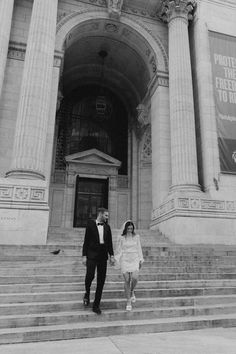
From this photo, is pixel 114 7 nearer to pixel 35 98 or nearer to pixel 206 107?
pixel 206 107

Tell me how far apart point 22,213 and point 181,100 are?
8.71 metres

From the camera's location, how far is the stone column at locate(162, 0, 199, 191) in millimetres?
12898

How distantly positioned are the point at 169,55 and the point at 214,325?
1362 cm

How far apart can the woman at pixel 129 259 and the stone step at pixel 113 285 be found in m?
0.99

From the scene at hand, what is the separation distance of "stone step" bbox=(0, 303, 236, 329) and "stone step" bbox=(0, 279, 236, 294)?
3.04 ft

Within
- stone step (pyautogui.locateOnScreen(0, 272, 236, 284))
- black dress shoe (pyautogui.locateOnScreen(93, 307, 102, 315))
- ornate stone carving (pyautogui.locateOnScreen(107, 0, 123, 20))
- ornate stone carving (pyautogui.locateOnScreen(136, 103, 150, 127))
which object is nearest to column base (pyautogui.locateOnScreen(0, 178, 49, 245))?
stone step (pyautogui.locateOnScreen(0, 272, 236, 284))

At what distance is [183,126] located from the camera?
13.4 metres

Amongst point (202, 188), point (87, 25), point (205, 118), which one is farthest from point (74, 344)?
point (87, 25)

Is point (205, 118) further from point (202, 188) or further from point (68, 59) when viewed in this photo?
point (68, 59)

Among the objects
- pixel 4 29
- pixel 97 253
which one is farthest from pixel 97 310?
pixel 4 29

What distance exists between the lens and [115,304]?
5254 millimetres

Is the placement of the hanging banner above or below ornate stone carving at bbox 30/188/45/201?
above

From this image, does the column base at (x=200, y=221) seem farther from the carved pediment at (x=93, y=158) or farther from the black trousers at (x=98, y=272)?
the carved pediment at (x=93, y=158)

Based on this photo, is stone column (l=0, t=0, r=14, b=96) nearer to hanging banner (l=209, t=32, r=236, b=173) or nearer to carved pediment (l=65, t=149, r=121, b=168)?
carved pediment (l=65, t=149, r=121, b=168)
